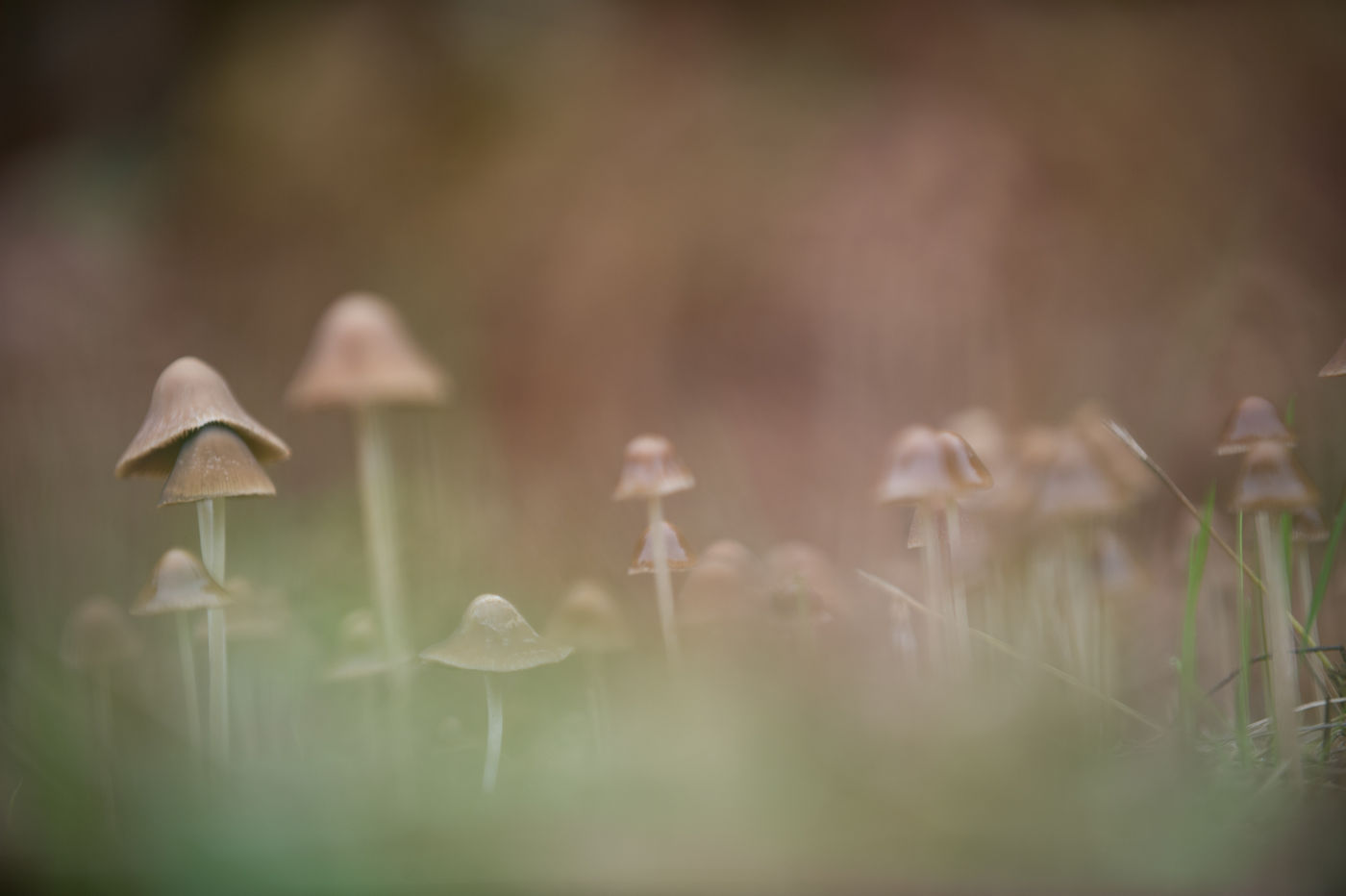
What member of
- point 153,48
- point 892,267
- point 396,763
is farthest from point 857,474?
point 153,48

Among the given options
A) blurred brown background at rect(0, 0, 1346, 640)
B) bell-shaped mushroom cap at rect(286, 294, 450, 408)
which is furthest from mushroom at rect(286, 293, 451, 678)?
blurred brown background at rect(0, 0, 1346, 640)

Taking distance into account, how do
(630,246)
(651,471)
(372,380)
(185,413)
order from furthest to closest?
(630,246) < (651,471) < (185,413) < (372,380)

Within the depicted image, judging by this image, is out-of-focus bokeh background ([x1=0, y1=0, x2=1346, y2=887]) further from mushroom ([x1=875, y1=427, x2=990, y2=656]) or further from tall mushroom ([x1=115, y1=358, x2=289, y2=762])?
mushroom ([x1=875, y1=427, x2=990, y2=656])

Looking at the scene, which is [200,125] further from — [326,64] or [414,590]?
[414,590]

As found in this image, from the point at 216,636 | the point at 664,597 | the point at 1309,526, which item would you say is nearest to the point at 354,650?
the point at 216,636

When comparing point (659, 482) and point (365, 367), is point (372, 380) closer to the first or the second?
point (365, 367)

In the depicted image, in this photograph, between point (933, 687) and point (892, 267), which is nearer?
point (933, 687)

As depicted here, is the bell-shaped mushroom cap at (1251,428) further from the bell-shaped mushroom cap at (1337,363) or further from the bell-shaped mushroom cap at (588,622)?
the bell-shaped mushroom cap at (588,622)

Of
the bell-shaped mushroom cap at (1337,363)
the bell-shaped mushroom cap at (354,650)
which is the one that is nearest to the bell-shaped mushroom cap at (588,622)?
the bell-shaped mushroom cap at (354,650)
